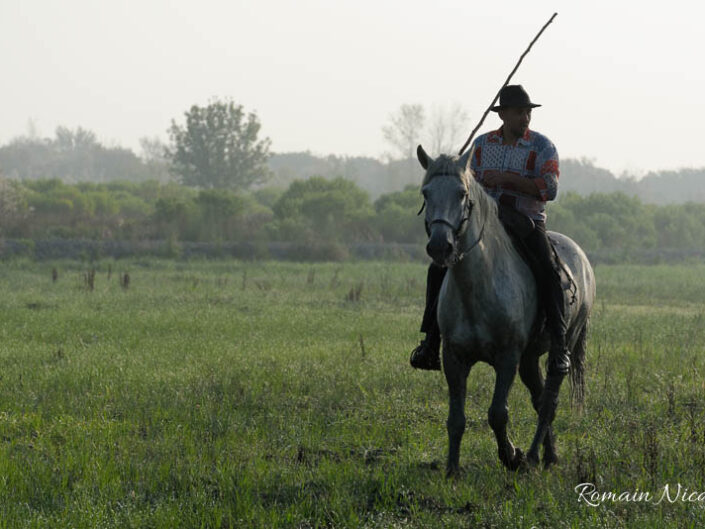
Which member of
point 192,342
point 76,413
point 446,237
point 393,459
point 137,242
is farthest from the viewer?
point 137,242

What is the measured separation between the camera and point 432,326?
682 cm

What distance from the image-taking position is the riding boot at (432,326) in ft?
22.2

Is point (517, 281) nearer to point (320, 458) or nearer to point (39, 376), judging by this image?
point (320, 458)

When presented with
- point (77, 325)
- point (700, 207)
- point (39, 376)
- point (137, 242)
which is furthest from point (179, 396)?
point (700, 207)

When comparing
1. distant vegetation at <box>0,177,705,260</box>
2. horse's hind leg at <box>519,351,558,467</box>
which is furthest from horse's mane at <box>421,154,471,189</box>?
distant vegetation at <box>0,177,705,260</box>

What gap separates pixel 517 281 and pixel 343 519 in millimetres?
2333

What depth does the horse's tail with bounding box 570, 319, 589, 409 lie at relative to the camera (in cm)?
809

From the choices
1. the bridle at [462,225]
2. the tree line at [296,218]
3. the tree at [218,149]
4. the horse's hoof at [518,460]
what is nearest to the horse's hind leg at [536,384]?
the horse's hoof at [518,460]

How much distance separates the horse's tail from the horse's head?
9.89 feet

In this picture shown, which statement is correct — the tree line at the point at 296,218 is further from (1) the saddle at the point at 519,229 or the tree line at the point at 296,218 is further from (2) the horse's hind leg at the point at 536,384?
(1) the saddle at the point at 519,229

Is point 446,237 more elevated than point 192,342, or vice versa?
point 446,237

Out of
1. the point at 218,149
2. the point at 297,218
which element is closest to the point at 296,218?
the point at 297,218

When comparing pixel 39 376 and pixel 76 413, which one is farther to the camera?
pixel 39 376

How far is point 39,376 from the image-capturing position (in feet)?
33.0
